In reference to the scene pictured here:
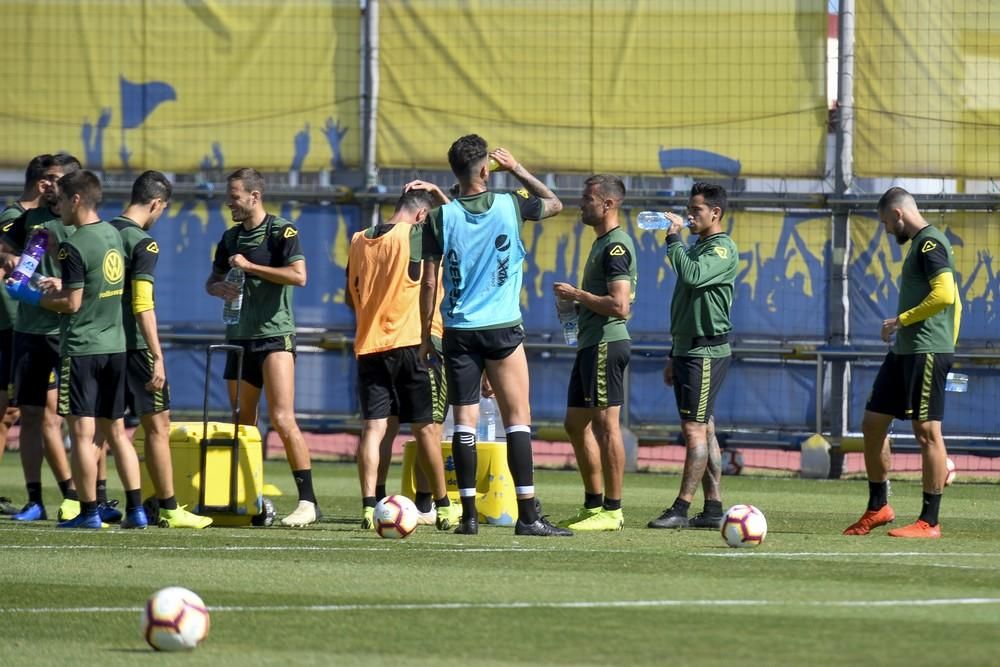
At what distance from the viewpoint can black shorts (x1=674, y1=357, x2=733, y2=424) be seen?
11.4m

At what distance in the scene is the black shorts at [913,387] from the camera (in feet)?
35.0

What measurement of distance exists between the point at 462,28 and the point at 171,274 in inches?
166

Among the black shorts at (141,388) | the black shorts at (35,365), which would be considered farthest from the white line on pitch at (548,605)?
the black shorts at (35,365)

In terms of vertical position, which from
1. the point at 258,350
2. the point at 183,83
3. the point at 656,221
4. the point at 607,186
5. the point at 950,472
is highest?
the point at 183,83

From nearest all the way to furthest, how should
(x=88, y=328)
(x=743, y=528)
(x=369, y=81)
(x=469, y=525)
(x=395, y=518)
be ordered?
(x=743, y=528), (x=395, y=518), (x=469, y=525), (x=88, y=328), (x=369, y=81)

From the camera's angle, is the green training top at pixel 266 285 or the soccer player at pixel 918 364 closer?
the soccer player at pixel 918 364

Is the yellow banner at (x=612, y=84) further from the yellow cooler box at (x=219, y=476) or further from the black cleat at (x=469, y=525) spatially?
the black cleat at (x=469, y=525)

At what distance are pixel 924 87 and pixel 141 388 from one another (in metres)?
9.78

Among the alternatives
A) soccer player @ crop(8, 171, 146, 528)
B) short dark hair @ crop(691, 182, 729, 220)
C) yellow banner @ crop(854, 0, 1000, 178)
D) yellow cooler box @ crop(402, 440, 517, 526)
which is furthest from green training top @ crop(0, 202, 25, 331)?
yellow banner @ crop(854, 0, 1000, 178)

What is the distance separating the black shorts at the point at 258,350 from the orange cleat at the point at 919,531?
412cm

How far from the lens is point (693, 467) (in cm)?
1139

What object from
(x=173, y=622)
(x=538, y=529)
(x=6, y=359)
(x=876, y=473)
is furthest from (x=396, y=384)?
(x=173, y=622)

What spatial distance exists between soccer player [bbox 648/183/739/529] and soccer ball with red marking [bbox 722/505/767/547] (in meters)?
1.87

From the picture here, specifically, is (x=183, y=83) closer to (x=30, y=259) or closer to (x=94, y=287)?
(x=30, y=259)
